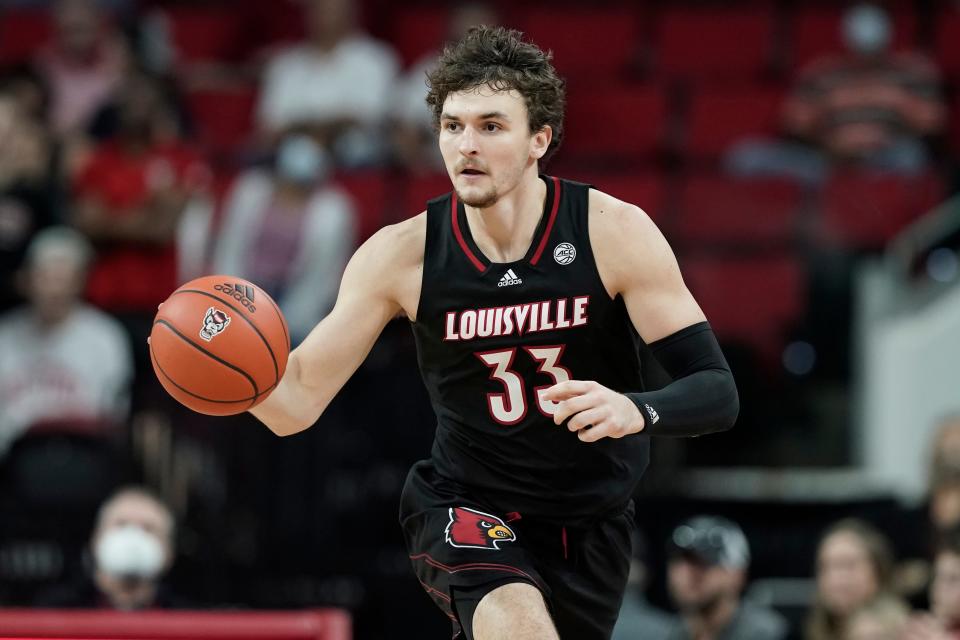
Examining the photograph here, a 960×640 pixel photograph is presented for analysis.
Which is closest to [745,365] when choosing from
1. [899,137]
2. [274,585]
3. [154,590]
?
[899,137]

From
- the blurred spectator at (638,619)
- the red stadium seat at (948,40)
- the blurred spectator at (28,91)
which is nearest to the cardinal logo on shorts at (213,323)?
the blurred spectator at (638,619)

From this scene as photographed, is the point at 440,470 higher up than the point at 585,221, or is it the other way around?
the point at 585,221

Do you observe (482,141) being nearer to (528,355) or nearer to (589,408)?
(528,355)

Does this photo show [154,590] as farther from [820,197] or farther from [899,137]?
[899,137]

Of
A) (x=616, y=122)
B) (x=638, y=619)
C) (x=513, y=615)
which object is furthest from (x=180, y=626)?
(x=616, y=122)

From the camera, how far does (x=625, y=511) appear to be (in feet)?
14.8

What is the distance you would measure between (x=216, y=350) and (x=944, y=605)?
10.7ft

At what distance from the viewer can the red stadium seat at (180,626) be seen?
4715 mm

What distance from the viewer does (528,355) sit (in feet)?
14.0

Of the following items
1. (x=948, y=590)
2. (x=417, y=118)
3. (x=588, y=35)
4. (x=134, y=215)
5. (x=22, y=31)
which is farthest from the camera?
(x=22, y=31)

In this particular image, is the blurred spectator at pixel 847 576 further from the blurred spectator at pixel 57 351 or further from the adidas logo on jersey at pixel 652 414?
the blurred spectator at pixel 57 351

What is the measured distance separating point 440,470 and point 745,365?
452cm

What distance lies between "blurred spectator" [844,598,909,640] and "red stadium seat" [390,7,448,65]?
5.76m

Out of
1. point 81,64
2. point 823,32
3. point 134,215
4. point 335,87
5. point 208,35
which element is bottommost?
point 134,215
